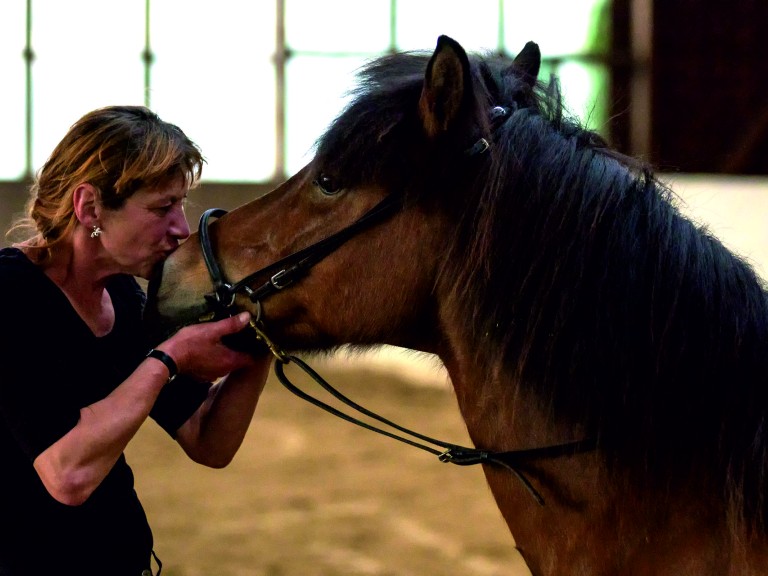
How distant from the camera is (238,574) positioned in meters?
3.65

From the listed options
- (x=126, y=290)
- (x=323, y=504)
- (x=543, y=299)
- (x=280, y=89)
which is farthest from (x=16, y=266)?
(x=280, y=89)

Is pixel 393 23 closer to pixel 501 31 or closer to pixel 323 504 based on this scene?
pixel 501 31

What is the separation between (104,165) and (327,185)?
17.4 inches

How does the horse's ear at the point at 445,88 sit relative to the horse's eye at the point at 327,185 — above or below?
above

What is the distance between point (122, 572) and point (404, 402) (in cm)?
418

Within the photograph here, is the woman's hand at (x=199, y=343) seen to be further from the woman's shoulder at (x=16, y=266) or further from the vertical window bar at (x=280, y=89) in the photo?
the vertical window bar at (x=280, y=89)

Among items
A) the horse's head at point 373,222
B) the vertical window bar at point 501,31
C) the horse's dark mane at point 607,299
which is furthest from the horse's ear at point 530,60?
the vertical window bar at point 501,31

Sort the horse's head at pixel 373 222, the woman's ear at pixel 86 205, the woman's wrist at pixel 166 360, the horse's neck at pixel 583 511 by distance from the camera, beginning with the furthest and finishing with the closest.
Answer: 1. the woman's ear at pixel 86 205
2. the woman's wrist at pixel 166 360
3. the horse's head at pixel 373 222
4. the horse's neck at pixel 583 511

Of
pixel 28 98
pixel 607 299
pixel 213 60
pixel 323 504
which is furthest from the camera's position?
pixel 28 98

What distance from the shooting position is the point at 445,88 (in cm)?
153

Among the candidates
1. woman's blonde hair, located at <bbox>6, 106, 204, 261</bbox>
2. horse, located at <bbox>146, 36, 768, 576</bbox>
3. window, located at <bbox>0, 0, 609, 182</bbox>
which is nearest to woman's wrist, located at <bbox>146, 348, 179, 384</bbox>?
horse, located at <bbox>146, 36, 768, 576</bbox>

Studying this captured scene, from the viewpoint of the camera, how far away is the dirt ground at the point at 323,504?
3.82 metres

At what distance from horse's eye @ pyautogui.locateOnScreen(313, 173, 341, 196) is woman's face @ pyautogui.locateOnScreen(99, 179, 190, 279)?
0.34m

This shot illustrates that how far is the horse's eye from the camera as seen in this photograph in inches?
66.0
